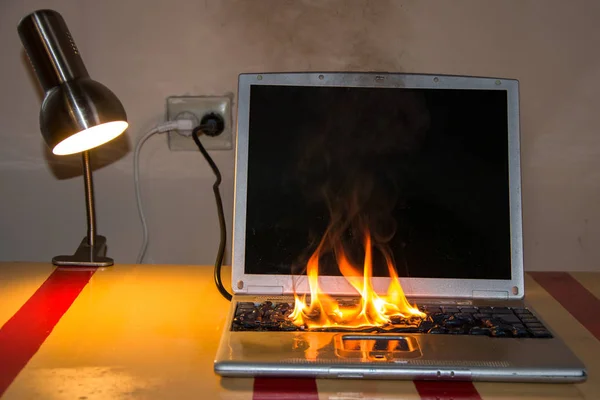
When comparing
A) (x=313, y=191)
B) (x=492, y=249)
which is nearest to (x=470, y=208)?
(x=492, y=249)

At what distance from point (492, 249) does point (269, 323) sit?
338mm

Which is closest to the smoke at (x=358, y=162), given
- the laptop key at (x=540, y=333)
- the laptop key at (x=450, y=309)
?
the laptop key at (x=450, y=309)

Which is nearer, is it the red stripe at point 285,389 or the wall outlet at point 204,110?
the red stripe at point 285,389

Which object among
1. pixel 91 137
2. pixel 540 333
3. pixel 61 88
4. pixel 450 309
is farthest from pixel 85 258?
pixel 540 333

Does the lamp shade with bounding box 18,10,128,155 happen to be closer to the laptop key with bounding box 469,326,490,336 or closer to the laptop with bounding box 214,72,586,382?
the laptop with bounding box 214,72,586,382

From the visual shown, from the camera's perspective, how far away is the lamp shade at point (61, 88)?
39.3 inches

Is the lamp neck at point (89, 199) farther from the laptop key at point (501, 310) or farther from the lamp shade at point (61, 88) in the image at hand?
the laptop key at point (501, 310)

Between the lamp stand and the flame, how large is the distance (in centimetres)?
37

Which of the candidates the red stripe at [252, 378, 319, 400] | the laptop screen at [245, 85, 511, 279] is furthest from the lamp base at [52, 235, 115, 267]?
the red stripe at [252, 378, 319, 400]

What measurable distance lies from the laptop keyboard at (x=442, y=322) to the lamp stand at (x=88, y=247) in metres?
0.33

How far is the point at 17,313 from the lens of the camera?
1025 millimetres

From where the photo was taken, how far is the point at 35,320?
100 cm

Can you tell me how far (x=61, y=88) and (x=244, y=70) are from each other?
349 mm

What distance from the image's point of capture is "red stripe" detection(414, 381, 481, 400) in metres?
0.81
